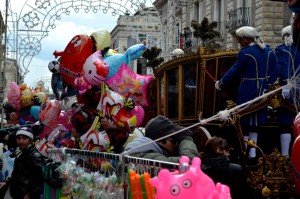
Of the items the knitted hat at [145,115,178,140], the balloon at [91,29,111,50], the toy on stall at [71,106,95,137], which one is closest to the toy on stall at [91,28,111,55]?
the balloon at [91,29,111,50]

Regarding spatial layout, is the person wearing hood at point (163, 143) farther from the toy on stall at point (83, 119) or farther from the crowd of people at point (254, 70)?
the toy on stall at point (83, 119)

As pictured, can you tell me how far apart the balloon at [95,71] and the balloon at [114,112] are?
0.18 metres

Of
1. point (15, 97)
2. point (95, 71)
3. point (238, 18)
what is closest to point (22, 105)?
point (15, 97)

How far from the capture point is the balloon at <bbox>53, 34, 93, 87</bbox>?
33.0ft

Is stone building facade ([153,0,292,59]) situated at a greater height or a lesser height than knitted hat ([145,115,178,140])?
greater

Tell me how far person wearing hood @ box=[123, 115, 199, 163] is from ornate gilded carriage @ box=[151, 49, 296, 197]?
0.70 meters

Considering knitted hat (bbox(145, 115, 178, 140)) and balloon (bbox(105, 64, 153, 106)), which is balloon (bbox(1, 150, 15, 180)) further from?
knitted hat (bbox(145, 115, 178, 140))

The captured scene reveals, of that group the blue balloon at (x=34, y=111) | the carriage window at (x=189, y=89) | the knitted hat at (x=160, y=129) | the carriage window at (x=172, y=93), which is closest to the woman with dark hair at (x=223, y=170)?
the knitted hat at (x=160, y=129)

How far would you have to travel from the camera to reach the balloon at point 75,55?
33.0ft

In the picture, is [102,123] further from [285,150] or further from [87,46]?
[285,150]

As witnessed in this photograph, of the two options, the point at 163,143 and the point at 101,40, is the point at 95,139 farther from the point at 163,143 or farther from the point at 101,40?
the point at 163,143

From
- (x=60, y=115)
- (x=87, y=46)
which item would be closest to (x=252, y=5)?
(x=60, y=115)

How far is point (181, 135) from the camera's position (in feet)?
21.1

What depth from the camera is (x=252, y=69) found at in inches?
301
